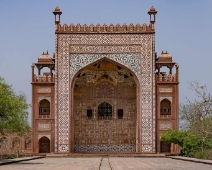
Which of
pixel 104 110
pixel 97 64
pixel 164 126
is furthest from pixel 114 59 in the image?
pixel 164 126

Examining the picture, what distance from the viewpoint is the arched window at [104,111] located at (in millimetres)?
26516

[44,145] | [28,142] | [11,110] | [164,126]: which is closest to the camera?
[11,110]

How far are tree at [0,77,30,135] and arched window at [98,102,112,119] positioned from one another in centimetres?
873

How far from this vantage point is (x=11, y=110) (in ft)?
57.5

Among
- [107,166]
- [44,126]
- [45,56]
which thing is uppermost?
[45,56]

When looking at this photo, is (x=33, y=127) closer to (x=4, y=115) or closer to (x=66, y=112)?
(x=66, y=112)

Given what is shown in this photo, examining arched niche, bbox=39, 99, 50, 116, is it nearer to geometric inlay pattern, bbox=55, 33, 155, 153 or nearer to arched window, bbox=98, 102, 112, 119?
geometric inlay pattern, bbox=55, 33, 155, 153

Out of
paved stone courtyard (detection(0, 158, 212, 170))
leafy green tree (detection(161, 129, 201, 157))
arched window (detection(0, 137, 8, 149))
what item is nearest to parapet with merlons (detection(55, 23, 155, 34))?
leafy green tree (detection(161, 129, 201, 157))

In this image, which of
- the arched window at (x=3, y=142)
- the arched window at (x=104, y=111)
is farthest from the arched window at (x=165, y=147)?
the arched window at (x=3, y=142)

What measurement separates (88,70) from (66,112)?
2.86 metres

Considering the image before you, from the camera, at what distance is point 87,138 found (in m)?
26.3

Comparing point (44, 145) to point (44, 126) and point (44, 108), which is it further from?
point (44, 108)

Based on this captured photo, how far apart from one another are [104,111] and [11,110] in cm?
958

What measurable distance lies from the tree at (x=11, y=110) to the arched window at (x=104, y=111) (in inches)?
344
